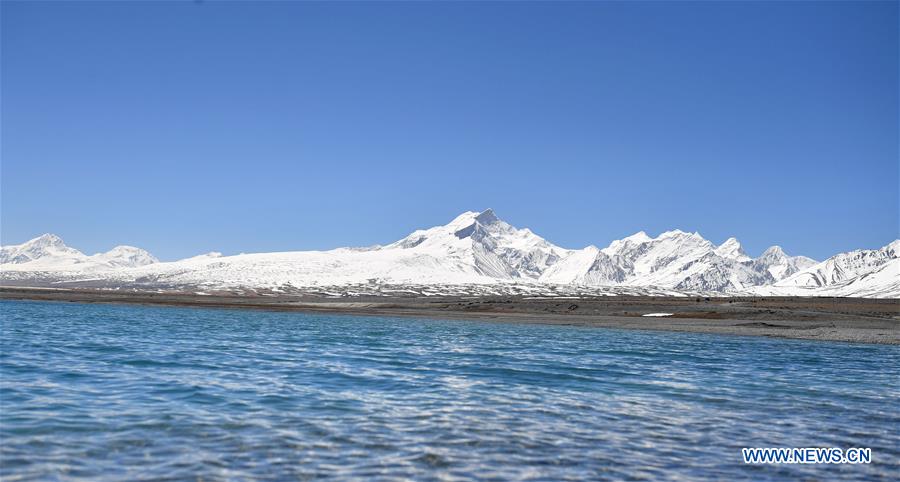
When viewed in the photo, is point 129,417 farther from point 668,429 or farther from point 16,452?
point 668,429

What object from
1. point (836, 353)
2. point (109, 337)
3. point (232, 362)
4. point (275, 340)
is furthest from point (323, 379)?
point (836, 353)

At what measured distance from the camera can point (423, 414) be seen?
61.7 ft

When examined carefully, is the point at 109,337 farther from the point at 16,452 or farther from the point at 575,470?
the point at 575,470

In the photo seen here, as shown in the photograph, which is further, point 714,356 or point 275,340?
point 275,340

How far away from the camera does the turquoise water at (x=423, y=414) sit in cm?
1359

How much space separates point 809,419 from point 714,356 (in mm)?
19207

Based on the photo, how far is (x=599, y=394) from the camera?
2323 centimetres

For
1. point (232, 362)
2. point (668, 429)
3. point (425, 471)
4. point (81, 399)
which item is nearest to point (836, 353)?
point (668, 429)

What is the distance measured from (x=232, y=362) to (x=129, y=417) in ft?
43.3

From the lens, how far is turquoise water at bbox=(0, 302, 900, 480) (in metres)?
13.6

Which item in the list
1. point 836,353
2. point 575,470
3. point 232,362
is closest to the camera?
point 575,470

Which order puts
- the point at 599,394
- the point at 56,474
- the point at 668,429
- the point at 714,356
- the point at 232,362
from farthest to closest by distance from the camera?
the point at 714,356, the point at 232,362, the point at 599,394, the point at 668,429, the point at 56,474

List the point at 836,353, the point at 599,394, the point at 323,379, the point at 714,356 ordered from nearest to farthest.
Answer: the point at 599,394 < the point at 323,379 < the point at 714,356 < the point at 836,353

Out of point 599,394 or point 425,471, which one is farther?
point 599,394
